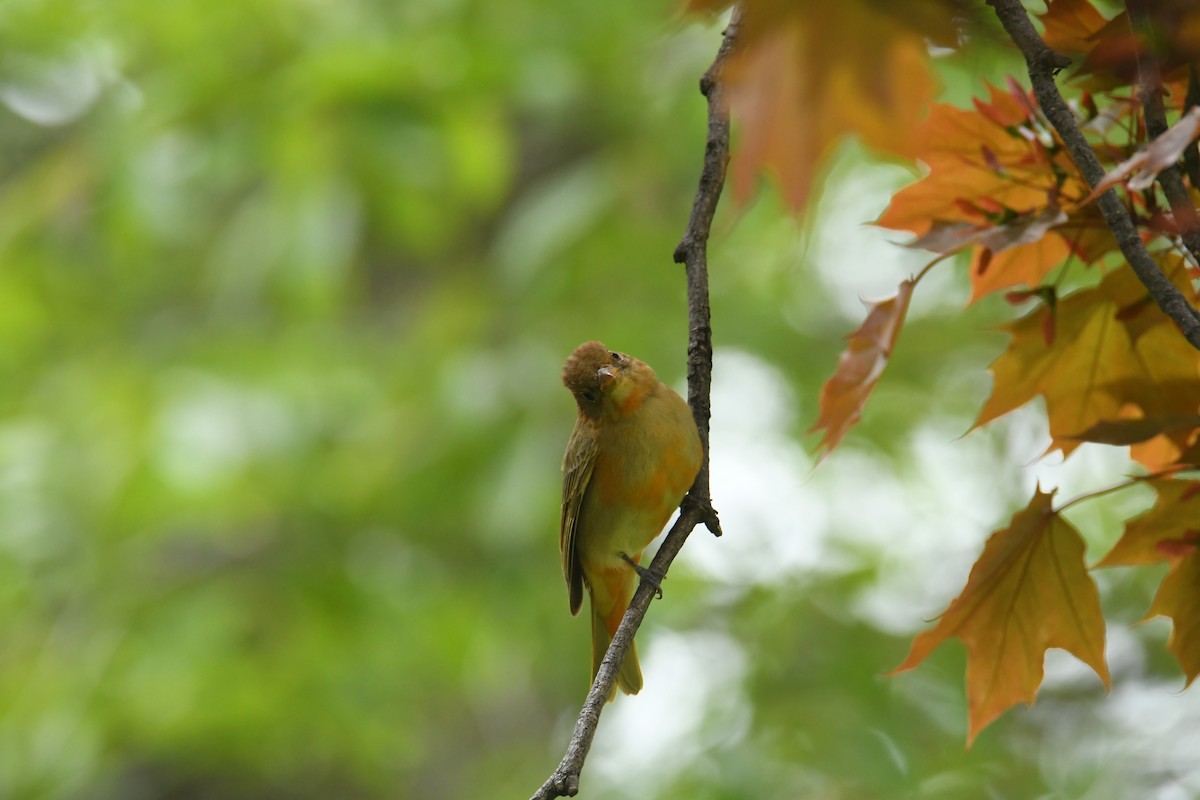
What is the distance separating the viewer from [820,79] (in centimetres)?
146

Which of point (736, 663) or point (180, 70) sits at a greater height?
point (180, 70)

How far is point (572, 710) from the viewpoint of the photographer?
6.47 m

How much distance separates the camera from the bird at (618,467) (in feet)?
8.55

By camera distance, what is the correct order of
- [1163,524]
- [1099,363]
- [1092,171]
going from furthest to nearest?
[1099,363], [1163,524], [1092,171]

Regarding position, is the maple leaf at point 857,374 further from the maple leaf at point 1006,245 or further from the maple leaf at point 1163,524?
the maple leaf at point 1163,524

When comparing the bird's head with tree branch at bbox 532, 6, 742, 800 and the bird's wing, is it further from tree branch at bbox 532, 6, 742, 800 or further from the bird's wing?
tree branch at bbox 532, 6, 742, 800

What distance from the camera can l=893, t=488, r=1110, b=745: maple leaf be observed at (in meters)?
1.52

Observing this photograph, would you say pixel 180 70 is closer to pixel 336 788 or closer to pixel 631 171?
pixel 631 171

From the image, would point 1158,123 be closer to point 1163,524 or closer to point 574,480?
point 1163,524

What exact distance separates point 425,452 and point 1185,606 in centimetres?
376

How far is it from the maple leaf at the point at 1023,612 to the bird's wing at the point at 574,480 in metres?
1.30

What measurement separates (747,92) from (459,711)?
6789 millimetres

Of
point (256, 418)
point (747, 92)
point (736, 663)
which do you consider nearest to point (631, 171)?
point (256, 418)

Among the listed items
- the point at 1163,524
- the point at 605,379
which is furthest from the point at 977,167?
the point at 605,379
